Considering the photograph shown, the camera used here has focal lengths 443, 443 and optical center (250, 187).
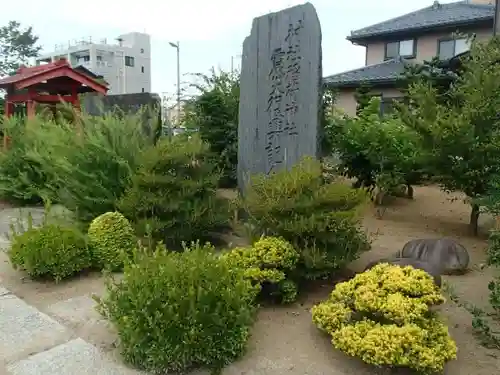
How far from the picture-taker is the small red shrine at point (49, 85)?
888cm

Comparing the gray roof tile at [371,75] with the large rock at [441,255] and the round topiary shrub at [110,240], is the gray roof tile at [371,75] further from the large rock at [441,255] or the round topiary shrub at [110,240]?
the round topiary shrub at [110,240]

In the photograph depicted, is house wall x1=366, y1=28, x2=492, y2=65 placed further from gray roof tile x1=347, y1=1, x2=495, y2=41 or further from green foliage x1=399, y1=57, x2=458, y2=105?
green foliage x1=399, y1=57, x2=458, y2=105

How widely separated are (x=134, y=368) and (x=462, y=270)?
9.68 ft

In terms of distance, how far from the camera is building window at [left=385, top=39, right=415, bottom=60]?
62.2 feet

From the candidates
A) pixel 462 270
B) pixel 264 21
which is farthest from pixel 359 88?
pixel 462 270

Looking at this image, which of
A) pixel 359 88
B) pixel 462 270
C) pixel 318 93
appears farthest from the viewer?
pixel 359 88

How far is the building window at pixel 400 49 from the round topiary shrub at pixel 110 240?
17.7 metres

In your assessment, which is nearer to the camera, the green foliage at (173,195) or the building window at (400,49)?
the green foliage at (173,195)

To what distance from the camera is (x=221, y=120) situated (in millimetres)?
7559

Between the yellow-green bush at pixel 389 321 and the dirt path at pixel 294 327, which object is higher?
the yellow-green bush at pixel 389 321

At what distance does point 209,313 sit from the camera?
250 cm

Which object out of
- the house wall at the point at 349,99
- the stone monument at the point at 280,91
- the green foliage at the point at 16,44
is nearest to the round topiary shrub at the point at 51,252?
the stone monument at the point at 280,91

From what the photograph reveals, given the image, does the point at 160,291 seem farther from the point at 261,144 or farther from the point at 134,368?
the point at 261,144

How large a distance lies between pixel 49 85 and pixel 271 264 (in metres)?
8.05
